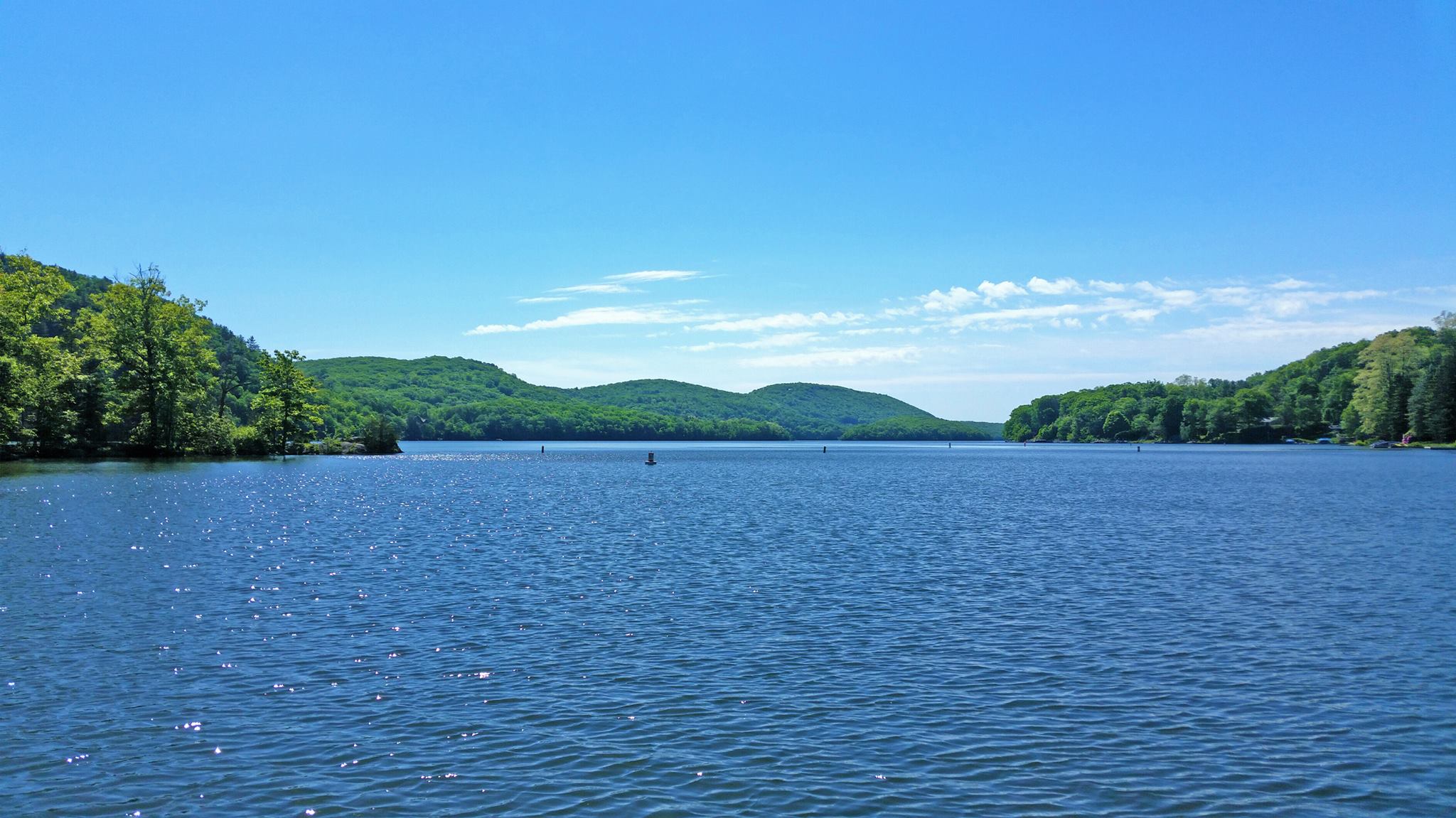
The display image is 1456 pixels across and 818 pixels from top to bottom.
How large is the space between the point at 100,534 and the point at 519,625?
2679 centimetres

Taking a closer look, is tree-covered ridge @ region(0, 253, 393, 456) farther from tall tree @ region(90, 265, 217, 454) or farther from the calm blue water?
the calm blue water

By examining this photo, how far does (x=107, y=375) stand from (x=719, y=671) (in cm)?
11563

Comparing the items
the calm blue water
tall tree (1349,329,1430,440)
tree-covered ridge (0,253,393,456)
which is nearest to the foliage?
tree-covered ridge (0,253,393,456)

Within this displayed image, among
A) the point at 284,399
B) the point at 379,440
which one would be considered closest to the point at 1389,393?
the point at 379,440

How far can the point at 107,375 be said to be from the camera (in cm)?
10562

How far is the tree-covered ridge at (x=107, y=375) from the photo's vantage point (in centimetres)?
8819

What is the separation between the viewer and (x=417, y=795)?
38.5 feet

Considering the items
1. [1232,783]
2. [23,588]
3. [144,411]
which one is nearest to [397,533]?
[23,588]

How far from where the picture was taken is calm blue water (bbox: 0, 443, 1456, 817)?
12.1 meters

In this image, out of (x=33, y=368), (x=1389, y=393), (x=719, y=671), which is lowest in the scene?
(x=719, y=671)

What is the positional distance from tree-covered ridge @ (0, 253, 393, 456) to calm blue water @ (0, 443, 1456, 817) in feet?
182

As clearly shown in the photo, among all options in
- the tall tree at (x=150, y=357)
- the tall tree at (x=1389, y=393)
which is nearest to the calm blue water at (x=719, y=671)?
the tall tree at (x=150, y=357)

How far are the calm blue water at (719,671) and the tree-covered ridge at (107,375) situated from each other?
2182 inches

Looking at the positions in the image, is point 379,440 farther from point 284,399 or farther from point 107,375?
point 107,375
